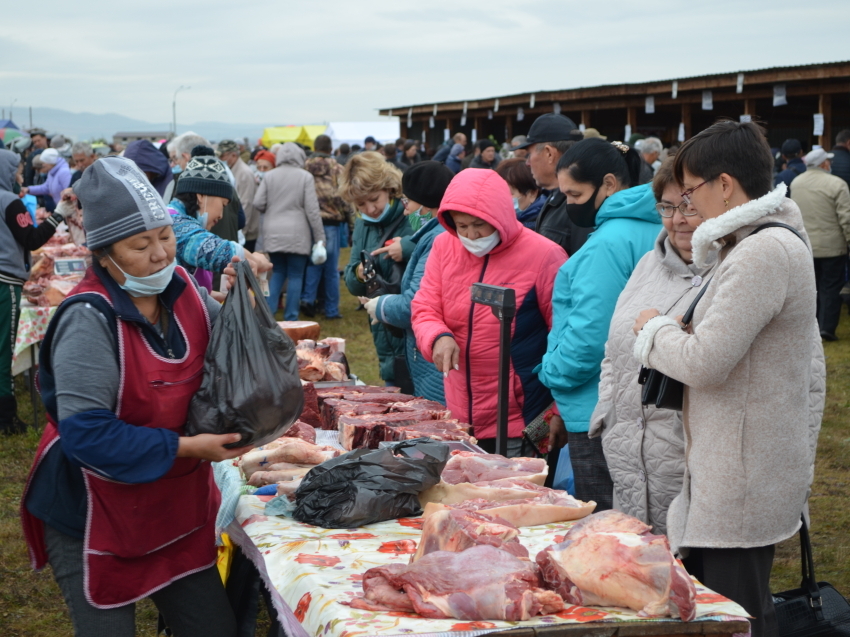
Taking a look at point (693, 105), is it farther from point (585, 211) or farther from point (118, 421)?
point (118, 421)

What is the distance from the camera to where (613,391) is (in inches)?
115

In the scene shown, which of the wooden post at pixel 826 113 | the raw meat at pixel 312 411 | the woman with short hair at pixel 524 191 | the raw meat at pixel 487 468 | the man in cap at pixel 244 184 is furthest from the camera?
the wooden post at pixel 826 113

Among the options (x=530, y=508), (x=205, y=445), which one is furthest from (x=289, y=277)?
(x=205, y=445)

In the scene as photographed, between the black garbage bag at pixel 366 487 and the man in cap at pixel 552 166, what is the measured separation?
91.2 inches

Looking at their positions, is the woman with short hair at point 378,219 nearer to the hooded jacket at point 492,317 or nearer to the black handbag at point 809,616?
the hooded jacket at point 492,317

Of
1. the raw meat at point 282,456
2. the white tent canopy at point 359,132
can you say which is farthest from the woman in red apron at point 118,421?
the white tent canopy at point 359,132

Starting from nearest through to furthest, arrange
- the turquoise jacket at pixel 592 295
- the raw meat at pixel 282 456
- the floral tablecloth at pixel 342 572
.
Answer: the floral tablecloth at pixel 342 572 < the raw meat at pixel 282 456 < the turquoise jacket at pixel 592 295

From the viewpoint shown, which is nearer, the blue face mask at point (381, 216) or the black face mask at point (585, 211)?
the black face mask at point (585, 211)

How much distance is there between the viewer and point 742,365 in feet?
7.52

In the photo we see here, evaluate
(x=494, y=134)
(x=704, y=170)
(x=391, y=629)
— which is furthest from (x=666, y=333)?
(x=494, y=134)

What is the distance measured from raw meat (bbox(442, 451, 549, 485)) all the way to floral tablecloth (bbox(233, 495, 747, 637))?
0.33 metres

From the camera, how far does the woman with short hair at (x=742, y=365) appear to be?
2.21 m

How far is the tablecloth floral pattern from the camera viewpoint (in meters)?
6.48

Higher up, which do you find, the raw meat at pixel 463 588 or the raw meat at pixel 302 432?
the raw meat at pixel 463 588
